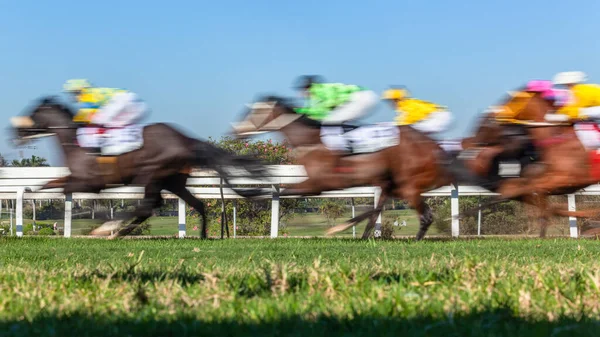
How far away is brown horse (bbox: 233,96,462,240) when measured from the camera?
978cm

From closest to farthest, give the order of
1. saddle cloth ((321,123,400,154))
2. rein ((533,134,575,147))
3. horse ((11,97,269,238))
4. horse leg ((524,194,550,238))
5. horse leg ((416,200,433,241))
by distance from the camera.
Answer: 1. horse ((11,97,269,238))
2. rein ((533,134,575,147))
3. horse leg ((524,194,550,238))
4. saddle cloth ((321,123,400,154))
5. horse leg ((416,200,433,241))

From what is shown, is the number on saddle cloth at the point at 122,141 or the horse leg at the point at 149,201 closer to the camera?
the number on saddle cloth at the point at 122,141

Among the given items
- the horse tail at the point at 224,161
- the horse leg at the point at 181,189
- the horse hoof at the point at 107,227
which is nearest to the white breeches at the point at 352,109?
the horse tail at the point at 224,161

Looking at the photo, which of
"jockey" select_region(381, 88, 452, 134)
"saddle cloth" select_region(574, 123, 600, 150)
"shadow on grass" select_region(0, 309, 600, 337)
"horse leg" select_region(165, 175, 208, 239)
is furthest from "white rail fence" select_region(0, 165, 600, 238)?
"shadow on grass" select_region(0, 309, 600, 337)

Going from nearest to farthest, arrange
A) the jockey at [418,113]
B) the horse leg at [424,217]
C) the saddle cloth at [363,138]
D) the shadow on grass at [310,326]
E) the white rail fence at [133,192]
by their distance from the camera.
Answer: the shadow on grass at [310,326] → the saddle cloth at [363,138] → the jockey at [418,113] → the horse leg at [424,217] → the white rail fence at [133,192]

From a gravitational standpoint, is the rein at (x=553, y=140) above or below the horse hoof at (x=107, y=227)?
above

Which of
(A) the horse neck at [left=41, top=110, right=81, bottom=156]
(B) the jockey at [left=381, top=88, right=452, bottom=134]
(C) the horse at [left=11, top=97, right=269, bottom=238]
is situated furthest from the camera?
(B) the jockey at [left=381, top=88, right=452, bottom=134]

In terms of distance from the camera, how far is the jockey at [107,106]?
956cm

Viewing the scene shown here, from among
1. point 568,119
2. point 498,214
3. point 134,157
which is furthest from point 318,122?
point 498,214

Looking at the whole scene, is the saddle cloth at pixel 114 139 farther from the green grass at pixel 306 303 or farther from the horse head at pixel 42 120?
the green grass at pixel 306 303

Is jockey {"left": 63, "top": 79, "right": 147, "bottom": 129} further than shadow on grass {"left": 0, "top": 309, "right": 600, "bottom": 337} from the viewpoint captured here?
Yes

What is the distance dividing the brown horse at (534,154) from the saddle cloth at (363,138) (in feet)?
3.63

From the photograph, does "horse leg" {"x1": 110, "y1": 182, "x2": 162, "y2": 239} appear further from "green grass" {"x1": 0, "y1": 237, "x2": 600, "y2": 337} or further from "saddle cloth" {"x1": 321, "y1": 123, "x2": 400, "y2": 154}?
"green grass" {"x1": 0, "y1": 237, "x2": 600, "y2": 337}

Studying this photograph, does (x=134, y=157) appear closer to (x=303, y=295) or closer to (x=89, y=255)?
(x=89, y=255)
